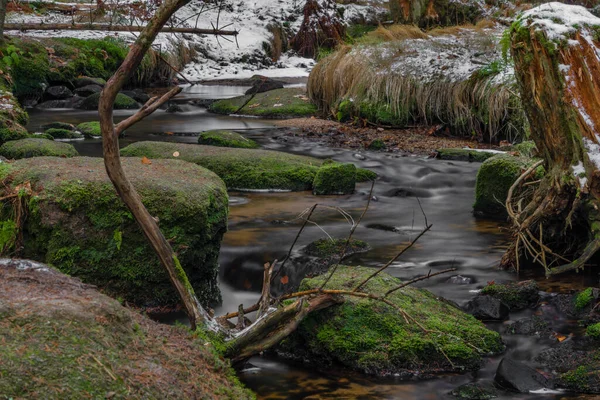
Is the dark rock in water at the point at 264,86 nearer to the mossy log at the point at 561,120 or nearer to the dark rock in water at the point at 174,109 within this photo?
the dark rock in water at the point at 174,109

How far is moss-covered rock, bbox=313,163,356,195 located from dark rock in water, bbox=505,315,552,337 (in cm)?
406

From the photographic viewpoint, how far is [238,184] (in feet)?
28.8

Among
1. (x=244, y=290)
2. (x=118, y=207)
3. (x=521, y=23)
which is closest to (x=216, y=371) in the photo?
(x=118, y=207)

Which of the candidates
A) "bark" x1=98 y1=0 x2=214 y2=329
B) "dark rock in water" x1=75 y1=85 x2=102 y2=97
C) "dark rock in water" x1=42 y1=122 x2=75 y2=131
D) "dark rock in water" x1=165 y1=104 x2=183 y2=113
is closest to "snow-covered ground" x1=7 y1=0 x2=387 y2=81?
"dark rock in water" x1=75 y1=85 x2=102 y2=97

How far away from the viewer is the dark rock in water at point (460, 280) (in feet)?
18.3

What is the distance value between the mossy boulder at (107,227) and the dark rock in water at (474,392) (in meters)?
1.86

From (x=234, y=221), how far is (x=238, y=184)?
5.56ft

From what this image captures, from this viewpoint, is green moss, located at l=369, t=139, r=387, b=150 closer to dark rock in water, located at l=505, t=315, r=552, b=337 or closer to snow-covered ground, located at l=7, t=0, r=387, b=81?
dark rock in water, located at l=505, t=315, r=552, b=337

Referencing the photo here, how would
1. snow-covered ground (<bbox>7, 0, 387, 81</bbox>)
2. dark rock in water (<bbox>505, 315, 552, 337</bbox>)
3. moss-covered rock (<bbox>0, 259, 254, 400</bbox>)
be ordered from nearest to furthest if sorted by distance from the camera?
moss-covered rock (<bbox>0, 259, 254, 400</bbox>)
dark rock in water (<bbox>505, 315, 552, 337</bbox>)
snow-covered ground (<bbox>7, 0, 387, 81</bbox>)

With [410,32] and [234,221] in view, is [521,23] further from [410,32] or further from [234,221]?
[410,32]

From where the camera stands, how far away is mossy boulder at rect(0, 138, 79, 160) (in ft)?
28.6

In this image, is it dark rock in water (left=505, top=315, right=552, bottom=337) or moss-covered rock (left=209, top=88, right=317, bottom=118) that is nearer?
dark rock in water (left=505, top=315, right=552, bottom=337)

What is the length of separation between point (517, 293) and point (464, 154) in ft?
17.7

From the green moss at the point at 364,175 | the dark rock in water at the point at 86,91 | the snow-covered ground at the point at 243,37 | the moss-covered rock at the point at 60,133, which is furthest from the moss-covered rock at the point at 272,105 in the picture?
the green moss at the point at 364,175
